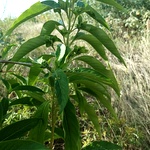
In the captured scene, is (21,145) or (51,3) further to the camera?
(51,3)

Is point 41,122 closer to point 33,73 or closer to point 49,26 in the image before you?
point 33,73

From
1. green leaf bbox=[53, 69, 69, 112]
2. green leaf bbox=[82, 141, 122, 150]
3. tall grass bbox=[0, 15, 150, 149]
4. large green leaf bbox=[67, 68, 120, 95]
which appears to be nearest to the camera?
green leaf bbox=[53, 69, 69, 112]

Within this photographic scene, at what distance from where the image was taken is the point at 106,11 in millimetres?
7277

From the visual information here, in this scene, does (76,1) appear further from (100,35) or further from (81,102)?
(81,102)

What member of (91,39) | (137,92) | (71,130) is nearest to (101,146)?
(71,130)

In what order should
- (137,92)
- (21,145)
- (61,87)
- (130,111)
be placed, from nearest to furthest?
(21,145) → (61,87) → (130,111) → (137,92)

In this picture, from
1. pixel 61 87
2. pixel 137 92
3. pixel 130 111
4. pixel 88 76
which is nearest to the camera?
pixel 61 87

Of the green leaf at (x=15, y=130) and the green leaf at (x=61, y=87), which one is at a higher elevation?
the green leaf at (x=61, y=87)

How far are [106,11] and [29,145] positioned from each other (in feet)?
22.2

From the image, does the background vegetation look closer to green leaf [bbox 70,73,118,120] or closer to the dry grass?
the dry grass

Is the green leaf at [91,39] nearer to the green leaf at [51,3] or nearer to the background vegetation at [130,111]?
the green leaf at [51,3]

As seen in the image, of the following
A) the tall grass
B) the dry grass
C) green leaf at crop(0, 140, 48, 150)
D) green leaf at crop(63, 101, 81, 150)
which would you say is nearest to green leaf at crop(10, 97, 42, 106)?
green leaf at crop(63, 101, 81, 150)

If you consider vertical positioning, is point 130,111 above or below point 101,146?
above

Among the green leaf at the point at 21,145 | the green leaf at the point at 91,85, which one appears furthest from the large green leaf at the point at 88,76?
the green leaf at the point at 21,145
